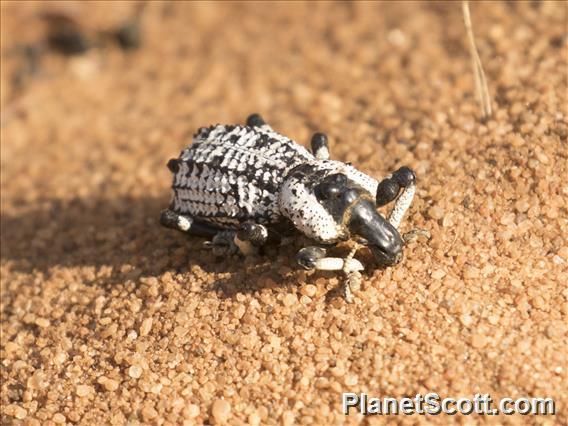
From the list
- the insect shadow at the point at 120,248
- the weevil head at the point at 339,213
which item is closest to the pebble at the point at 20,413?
the insect shadow at the point at 120,248

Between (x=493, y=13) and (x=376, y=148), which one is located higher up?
(x=493, y=13)

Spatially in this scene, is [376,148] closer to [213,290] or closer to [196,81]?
[213,290]

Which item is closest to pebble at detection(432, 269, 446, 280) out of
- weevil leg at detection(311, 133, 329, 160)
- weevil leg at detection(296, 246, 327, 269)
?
weevil leg at detection(296, 246, 327, 269)

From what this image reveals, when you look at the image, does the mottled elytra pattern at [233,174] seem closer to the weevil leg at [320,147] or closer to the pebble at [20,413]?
the weevil leg at [320,147]

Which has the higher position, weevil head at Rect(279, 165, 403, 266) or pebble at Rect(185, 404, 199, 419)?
weevil head at Rect(279, 165, 403, 266)

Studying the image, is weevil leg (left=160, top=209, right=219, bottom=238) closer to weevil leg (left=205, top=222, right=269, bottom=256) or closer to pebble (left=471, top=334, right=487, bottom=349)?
weevil leg (left=205, top=222, right=269, bottom=256)

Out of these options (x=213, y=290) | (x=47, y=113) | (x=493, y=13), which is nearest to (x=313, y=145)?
(x=213, y=290)
